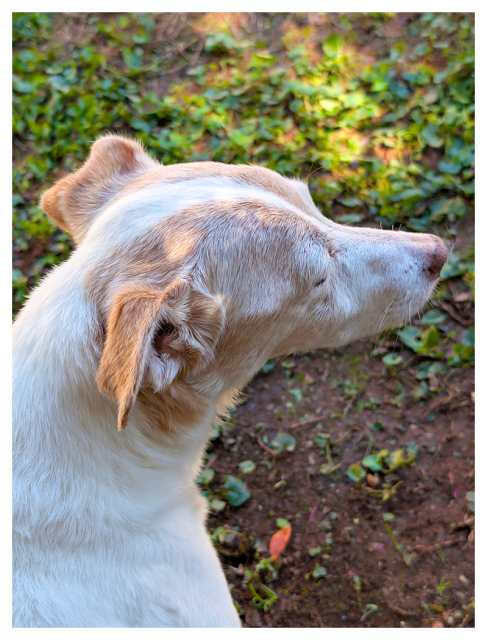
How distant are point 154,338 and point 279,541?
78.4 inches

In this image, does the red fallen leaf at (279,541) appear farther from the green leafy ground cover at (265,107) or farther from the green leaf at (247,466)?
the green leafy ground cover at (265,107)

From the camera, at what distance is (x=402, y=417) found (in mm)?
3457

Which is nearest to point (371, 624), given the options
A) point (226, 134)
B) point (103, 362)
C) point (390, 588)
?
point (390, 588)

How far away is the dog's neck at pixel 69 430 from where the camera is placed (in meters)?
1.78

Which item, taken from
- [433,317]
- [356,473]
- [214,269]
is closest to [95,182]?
[214,269]

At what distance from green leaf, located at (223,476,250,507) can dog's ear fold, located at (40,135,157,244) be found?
1941 millimetres

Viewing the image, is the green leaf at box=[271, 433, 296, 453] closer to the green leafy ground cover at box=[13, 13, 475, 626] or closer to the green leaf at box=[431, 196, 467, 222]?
the green leafy ground cover at box=[13, 13, 475, 626]

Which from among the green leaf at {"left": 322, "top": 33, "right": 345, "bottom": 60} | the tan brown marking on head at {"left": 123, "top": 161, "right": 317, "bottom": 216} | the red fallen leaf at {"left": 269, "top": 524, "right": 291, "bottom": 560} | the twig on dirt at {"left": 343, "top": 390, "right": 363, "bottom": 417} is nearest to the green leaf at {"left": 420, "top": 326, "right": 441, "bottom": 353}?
the twig on dirt at {"left": 343, "top": 390, "right": 363, "bottom": 417}

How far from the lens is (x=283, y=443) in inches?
136

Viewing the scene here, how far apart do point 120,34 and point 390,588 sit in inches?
231

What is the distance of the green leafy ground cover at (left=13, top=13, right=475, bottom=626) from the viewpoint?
3.49m

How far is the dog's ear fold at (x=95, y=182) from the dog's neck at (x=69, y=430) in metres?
0.54

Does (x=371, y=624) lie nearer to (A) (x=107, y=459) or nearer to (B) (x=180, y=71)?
(A) (x=107, y=459)

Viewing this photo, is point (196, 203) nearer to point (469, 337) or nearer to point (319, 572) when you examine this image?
point (319, 572)
